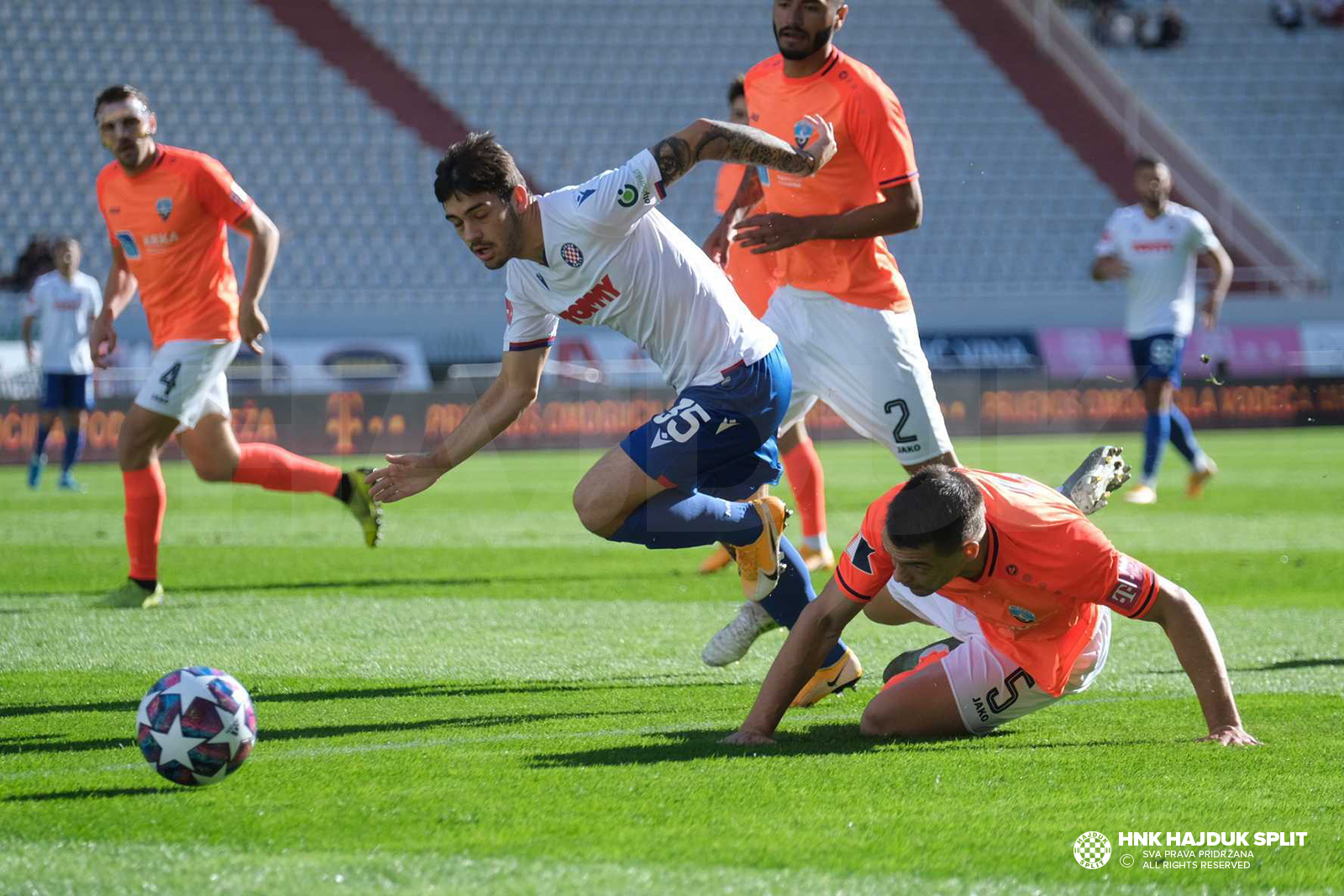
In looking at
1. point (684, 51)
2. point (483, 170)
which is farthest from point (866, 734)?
point (684, 51)

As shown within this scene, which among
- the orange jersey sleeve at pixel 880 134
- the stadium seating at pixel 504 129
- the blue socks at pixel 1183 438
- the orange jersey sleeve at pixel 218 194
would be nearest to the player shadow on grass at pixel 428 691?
the orange jersey sleeve at pixel 880 134

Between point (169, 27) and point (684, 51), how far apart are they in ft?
26.9

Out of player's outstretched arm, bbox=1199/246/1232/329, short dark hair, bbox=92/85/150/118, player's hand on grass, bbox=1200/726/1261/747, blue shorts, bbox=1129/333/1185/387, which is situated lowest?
blue shorts, bbox=1129/333/1185/387

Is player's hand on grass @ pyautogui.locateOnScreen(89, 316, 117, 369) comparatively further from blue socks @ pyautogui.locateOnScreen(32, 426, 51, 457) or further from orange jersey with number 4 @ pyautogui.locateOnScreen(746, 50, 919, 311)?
blue socks @ pyautogui.locateOnScreen(32, 426, 51, 457)

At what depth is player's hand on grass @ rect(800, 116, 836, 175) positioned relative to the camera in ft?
16.6

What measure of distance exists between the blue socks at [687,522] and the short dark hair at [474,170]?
1057 mm

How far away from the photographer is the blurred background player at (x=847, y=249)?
19.1 feet

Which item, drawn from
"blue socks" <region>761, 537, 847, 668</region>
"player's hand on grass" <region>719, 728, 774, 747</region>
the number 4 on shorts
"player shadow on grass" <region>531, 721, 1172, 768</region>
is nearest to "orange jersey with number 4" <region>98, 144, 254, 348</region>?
the number 4 on shorts

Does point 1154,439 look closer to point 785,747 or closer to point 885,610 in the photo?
point 885,610

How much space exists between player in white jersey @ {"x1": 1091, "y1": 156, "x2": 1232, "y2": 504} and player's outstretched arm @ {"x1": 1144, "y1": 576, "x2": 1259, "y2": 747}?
26.3ft

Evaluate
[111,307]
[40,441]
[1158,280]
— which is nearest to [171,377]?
[111,307]

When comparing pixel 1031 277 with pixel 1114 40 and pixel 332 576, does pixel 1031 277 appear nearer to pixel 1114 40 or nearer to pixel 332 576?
pixel 1114 40

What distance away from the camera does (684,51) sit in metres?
26.6

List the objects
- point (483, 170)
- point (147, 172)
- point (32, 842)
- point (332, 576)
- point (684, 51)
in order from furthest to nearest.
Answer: point (684, 51) → point (332, 576) → point (147, 172) → point (483, 170) → point (32, 842)
